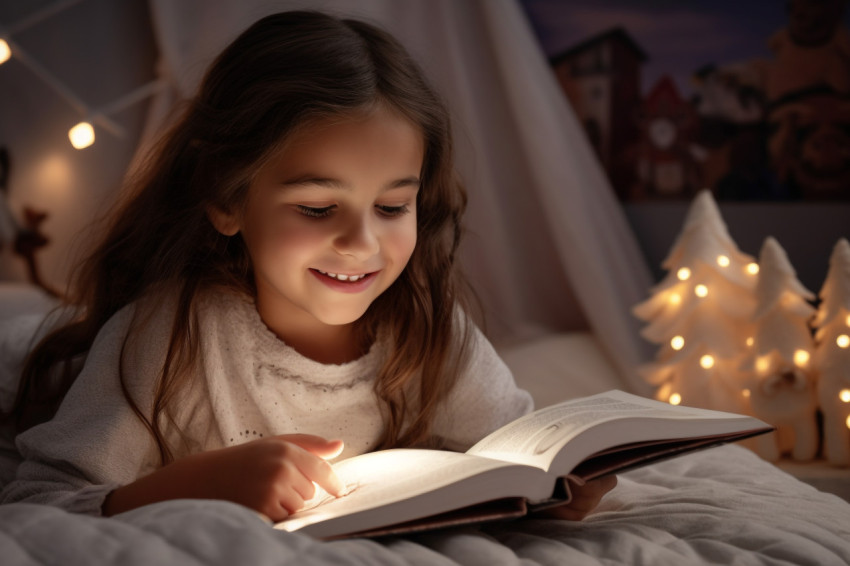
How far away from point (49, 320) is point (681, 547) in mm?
1109

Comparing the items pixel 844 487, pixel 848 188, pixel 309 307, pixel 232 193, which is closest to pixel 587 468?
pixel 309 307

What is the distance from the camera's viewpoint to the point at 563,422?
816mm

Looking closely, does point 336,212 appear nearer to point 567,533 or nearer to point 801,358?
point 567,533

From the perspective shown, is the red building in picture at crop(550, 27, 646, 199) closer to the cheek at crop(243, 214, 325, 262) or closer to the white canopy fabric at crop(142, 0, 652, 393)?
the white canopy fabric at crop(142, 0, 652, 393)

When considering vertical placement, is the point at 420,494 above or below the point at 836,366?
above

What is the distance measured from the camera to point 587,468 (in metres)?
0.79

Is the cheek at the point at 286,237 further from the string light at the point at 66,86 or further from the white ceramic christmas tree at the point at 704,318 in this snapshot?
the string light at the point at 66,86

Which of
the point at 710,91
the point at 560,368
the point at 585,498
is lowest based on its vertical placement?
the point at 560,368

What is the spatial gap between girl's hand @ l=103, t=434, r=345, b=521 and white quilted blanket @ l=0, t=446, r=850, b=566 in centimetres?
10

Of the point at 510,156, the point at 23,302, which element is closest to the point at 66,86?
the point at 23,302

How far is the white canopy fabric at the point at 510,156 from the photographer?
192cm

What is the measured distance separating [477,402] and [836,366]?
2.04 feet

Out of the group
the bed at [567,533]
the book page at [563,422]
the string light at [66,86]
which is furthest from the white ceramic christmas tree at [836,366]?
the string light at [66,86]

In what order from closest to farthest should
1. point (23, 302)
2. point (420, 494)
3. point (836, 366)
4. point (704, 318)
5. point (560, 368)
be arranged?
point (420, 494) < point (836, 366) < point (704, 318) < point (23, 302) < point (560, 368)
